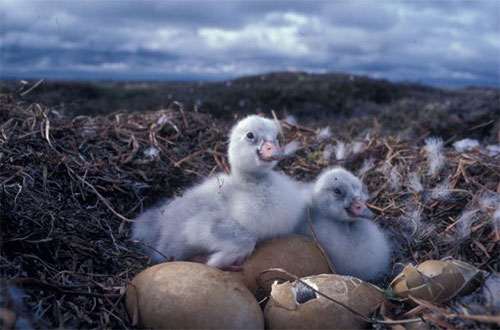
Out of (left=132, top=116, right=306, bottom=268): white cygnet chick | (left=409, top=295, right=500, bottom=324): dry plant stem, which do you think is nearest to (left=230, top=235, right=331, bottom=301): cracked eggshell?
(left=132, top=116, right=306, bottom=268): white cygnet chick

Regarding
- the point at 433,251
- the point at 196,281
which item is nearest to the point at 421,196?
the point at 433,251

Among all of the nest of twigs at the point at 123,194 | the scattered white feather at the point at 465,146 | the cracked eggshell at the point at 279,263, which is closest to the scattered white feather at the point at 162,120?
the nest of twigs at the point at 123,194

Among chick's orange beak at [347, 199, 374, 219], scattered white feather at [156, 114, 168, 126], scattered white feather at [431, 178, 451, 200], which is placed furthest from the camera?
scattered white feather at [156, 114, 168, 126]

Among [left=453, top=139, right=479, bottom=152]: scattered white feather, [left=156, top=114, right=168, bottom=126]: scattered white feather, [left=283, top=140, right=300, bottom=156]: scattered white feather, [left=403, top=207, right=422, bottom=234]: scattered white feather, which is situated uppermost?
[left=156, top=114, right=168, bottom=126]: scattered white feather

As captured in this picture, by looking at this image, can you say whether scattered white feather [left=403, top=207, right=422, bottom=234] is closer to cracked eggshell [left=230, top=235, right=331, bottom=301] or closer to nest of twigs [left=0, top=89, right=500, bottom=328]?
nest of twigs [left=0, top=89, right=500, bottom=328]

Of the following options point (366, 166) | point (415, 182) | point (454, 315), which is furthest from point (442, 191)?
point (454, 315)

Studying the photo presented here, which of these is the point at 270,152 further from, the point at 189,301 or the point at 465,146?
the point at 465,146
